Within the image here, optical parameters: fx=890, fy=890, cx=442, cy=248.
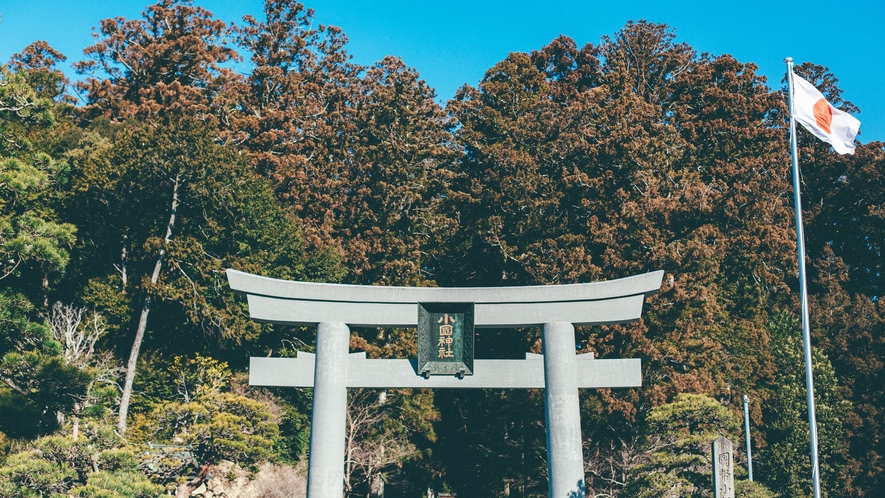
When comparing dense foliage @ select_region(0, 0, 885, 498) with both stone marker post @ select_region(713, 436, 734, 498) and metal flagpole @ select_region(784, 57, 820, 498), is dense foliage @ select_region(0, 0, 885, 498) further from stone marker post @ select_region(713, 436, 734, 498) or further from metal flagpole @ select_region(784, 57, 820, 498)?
metal flagpole @ select_region(784, 57, 820, 498)

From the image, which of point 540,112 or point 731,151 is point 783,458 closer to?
point 731,151

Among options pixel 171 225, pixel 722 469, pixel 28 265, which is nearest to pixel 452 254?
pixel 171 225

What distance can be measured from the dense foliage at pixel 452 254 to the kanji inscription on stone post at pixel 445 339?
4.80 metres

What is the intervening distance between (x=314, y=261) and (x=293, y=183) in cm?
380

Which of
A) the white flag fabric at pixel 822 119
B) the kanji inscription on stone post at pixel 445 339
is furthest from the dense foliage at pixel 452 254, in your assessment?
the white flag fabric at pixel 822 119

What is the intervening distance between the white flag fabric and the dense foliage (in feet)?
22.8

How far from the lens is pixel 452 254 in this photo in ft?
88.7

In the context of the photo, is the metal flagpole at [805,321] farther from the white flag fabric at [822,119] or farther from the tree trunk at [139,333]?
the tree trunk at [139,333]

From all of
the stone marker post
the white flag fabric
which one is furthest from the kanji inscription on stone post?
the white flag fabric

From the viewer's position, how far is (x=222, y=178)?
2325 cm

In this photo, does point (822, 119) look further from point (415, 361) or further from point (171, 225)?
point (171, 225)

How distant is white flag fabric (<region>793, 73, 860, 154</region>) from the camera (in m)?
13.1

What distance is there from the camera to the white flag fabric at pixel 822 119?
1305 cm

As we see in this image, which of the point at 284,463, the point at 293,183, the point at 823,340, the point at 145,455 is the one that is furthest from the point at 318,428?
the point at 823,340
